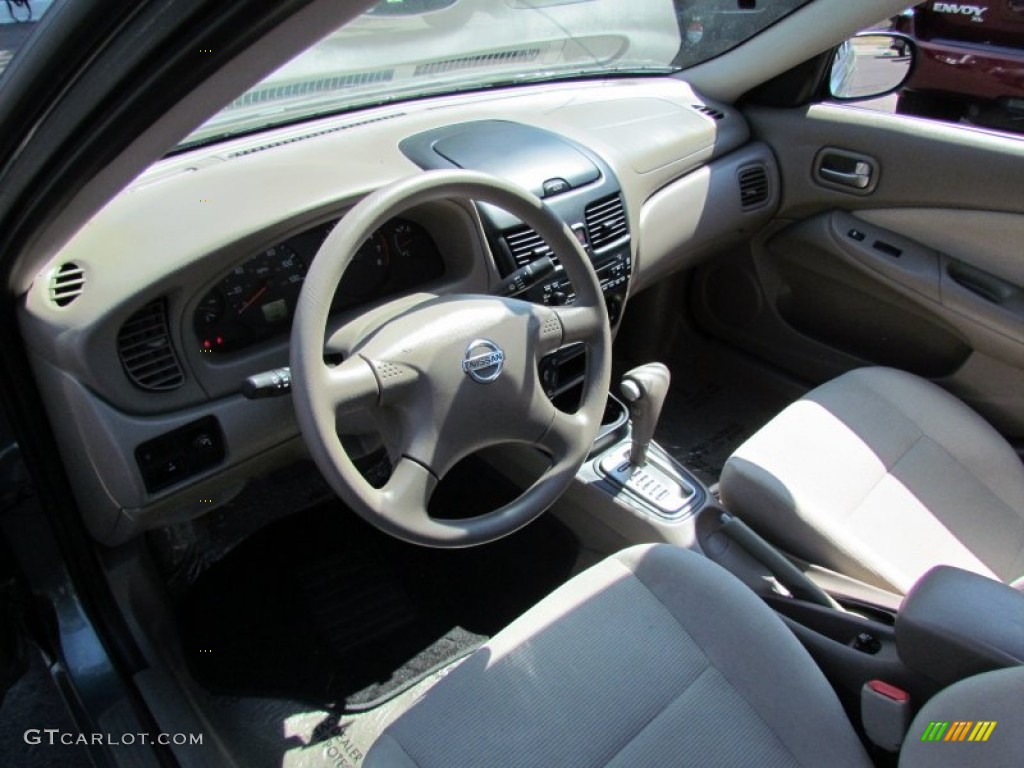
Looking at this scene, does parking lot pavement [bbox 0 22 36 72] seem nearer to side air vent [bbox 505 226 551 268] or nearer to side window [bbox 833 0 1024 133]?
side air vent [bbox 505 226 551 268]

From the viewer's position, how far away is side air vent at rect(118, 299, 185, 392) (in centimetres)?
125

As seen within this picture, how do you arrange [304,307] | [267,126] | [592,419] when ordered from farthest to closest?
[267,126] → [592,419] → [304,307]

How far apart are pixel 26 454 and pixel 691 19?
2.00 meters

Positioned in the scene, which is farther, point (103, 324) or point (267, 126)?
point (267, 126)

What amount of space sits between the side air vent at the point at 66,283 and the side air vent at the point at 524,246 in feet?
2.54

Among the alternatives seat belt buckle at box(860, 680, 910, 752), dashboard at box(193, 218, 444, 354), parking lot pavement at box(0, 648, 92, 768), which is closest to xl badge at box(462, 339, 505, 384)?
dashboard at box(193, 218, 444, 354)

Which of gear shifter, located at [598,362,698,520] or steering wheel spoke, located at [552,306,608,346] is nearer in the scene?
steering wheel spoke, located at [552,306,608,346]

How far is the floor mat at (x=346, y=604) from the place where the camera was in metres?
1.87

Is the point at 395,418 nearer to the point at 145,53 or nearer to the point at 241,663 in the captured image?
the point at 145,53

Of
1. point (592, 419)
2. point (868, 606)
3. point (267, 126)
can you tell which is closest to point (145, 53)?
point (592, 419)

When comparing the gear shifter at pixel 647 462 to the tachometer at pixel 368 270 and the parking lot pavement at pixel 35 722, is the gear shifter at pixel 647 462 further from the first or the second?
the parking lot pavement at pixel 35 722

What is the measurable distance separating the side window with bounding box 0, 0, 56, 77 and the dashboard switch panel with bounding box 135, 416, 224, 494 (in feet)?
2.03

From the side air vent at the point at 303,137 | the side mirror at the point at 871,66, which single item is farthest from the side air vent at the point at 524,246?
the side mirror at the point at 871,66

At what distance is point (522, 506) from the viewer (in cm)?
127
